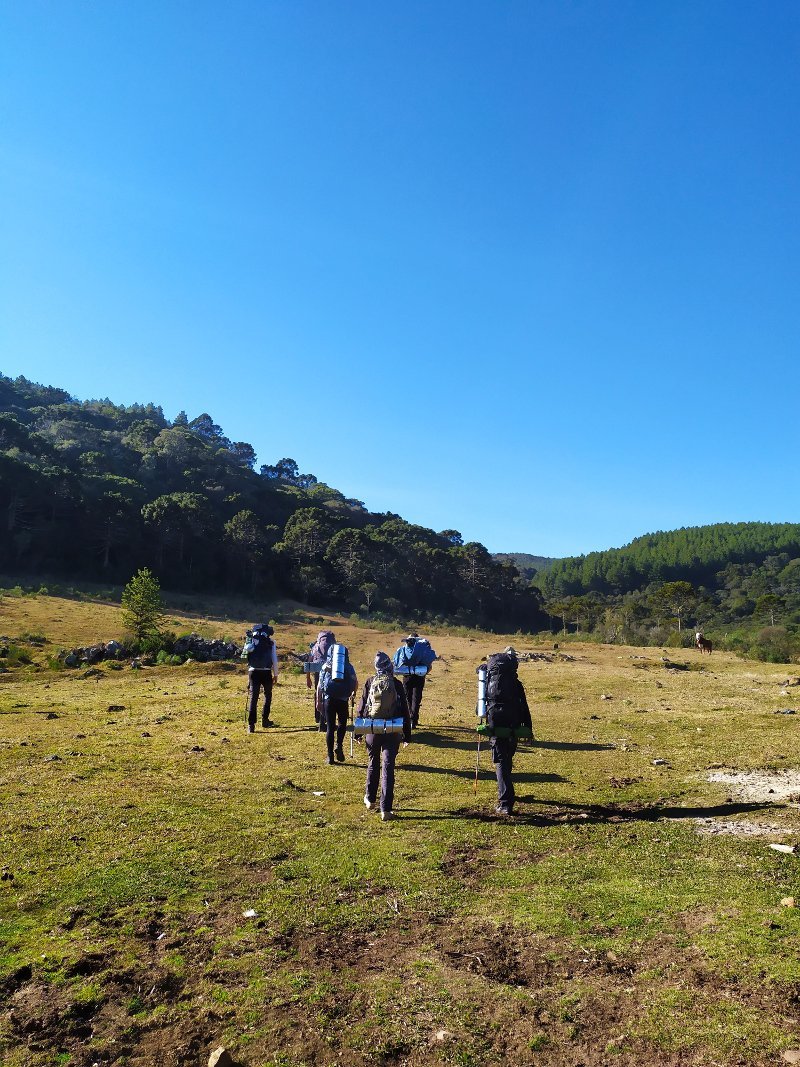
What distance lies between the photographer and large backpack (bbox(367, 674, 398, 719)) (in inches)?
308

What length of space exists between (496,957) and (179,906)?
265cm

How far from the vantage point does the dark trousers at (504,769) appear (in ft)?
25.5

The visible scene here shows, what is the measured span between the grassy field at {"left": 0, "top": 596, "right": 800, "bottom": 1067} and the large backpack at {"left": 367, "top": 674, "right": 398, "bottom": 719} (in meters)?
1.26

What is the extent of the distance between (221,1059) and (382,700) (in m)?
4.71

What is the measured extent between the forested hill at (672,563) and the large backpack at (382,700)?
456ft

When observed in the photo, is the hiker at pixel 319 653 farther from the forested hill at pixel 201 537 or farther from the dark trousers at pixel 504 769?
the forested hill at pixel 201 537

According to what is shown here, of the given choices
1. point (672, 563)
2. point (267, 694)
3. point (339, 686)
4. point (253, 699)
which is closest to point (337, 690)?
point (339, 686)

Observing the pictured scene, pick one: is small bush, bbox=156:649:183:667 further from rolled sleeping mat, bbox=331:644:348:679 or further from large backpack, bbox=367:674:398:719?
large backpack, bbox=367:674:398:719

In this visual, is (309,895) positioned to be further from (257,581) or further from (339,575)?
(339,575)

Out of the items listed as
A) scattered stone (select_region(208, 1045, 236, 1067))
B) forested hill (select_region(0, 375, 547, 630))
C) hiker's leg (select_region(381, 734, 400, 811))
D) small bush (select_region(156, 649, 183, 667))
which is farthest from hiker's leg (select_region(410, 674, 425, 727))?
forested hill (select_region(0, 375, 547, 630))

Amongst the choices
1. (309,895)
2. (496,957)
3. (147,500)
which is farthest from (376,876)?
(147,500)

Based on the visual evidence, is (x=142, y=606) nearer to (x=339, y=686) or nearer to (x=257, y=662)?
(x=257, y=662)

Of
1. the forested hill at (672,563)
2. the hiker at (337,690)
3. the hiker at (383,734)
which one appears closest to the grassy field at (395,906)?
the hiker at (383,734)

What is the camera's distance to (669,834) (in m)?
6.90
